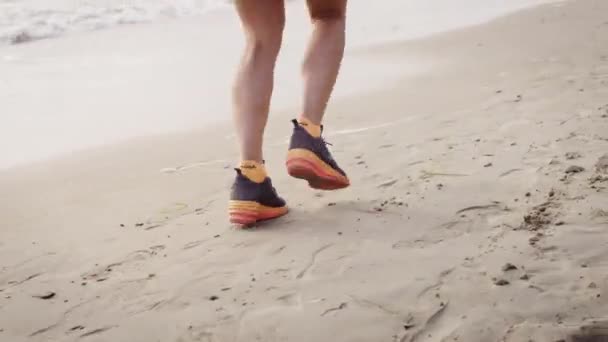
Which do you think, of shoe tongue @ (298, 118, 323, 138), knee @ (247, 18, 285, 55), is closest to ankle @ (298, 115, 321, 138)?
shoe tongue @ (298, 118, 323, 138)

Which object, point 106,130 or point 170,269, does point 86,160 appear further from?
point 170,269

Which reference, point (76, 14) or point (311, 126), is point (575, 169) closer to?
point (311, 126)

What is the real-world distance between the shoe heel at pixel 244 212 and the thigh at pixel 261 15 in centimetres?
51

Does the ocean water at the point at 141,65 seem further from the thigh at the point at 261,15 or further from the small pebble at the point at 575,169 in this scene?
the small pebble at the point at 575,169

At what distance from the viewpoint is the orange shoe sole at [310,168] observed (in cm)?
221

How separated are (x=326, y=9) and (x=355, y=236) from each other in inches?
29.4

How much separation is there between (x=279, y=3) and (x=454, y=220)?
32.0 inches

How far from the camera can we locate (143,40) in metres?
6.58

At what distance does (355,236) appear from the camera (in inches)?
80.4

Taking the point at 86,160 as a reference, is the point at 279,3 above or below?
above

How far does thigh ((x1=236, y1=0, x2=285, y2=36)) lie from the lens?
214cm

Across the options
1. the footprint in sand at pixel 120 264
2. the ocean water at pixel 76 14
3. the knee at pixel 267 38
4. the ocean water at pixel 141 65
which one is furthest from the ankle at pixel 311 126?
the ocean water at pixel 76 14

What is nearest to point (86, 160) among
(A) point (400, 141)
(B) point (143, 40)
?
(A) point (400, 141)

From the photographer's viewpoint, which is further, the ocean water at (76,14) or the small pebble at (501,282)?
the ocean water at (76,14)
